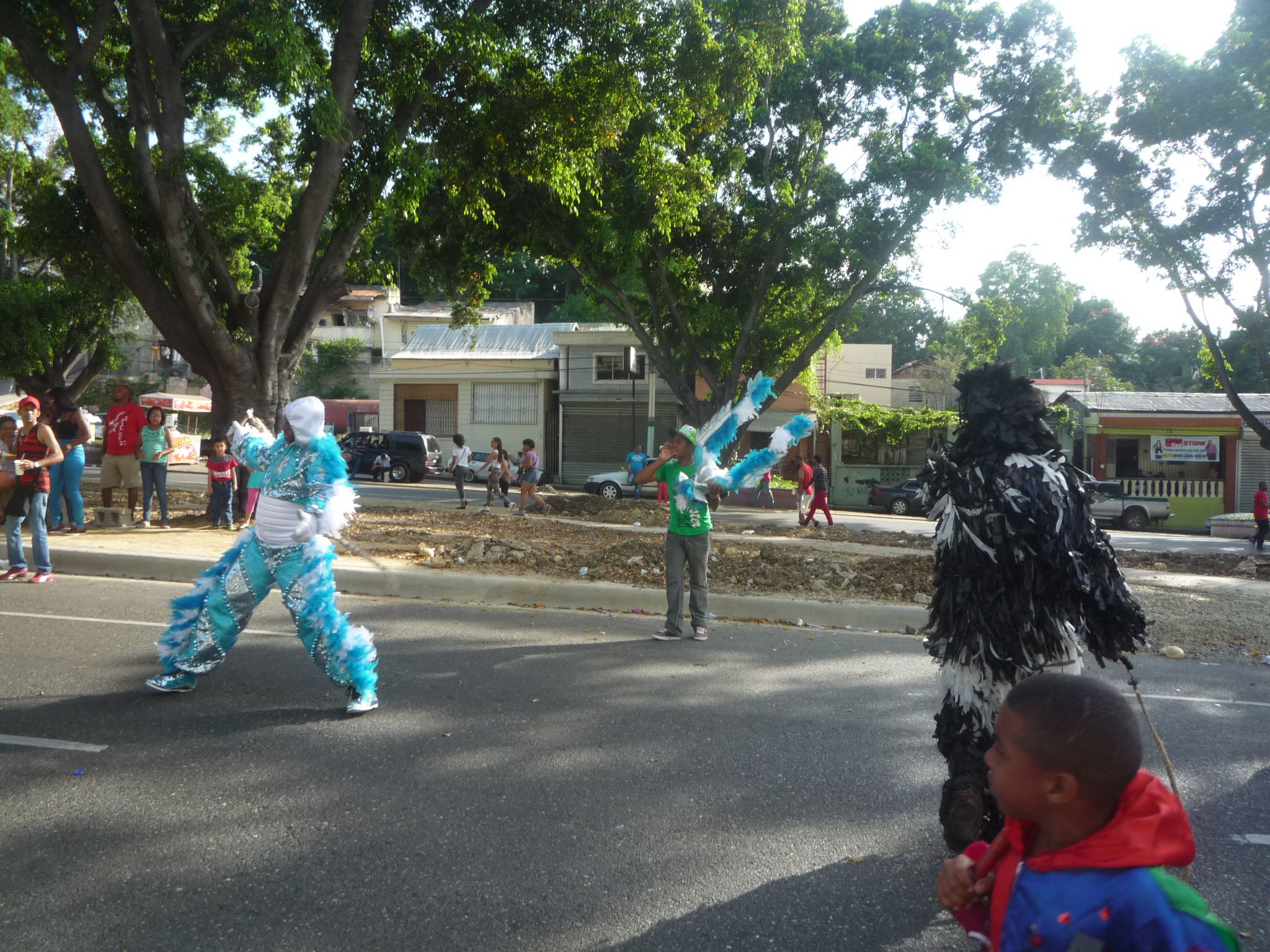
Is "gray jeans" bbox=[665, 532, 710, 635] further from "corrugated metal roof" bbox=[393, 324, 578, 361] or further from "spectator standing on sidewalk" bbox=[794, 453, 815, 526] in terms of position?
"corrugated metal roof" bbox=[393, 324, 578, 361]

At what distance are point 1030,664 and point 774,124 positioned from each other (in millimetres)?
18117

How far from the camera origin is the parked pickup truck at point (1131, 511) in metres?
26.7

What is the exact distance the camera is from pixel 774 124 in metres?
19.6

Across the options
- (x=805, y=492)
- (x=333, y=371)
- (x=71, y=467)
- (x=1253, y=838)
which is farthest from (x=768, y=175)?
(x=333, y=371)

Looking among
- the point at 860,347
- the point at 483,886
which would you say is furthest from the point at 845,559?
the point at 860,347

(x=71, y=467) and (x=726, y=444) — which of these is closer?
(x=726, y=444)

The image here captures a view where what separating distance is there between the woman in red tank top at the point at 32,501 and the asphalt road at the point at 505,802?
2.21 metres

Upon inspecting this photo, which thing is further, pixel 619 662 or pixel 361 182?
pixel 361 182

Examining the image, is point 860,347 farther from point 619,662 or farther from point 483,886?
point 483,886

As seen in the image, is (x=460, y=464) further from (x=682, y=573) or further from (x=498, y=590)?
(x=682, y=573)

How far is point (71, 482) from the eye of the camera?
37.5ft

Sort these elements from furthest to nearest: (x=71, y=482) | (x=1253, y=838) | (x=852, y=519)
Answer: (x=852, y=519)
(x=71, y=482)
(x=1253, y=838)

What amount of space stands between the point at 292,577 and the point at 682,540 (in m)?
3.18

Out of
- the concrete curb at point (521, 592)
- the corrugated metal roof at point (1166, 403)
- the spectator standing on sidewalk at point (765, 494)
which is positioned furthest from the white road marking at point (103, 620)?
the corrugated metal roof at point (1166, 403)
